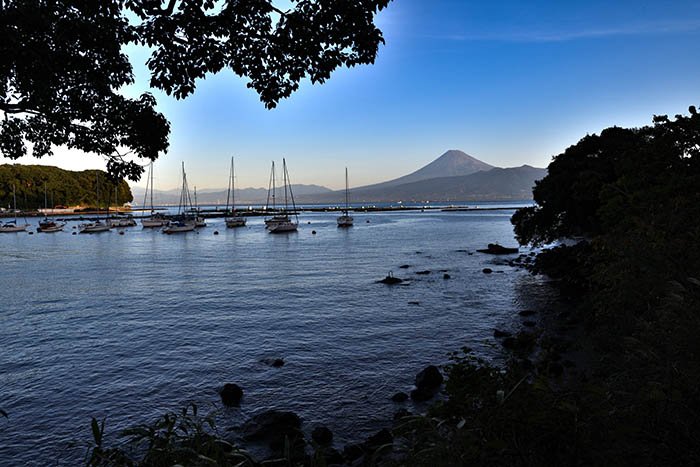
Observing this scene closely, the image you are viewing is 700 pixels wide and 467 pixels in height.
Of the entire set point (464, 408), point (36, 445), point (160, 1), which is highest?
point (160, 1)

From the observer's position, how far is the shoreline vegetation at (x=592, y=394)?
155 inches

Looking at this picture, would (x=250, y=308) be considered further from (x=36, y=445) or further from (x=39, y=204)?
(x=39, y=204)

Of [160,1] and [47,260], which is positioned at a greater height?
[160,1]

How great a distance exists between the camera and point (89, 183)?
188875 mm

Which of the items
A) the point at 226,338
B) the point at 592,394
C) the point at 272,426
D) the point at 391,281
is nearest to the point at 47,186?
the point at 391,281

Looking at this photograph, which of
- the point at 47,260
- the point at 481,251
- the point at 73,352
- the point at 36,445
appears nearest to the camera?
the point at 36,445

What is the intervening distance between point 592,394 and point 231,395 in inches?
470

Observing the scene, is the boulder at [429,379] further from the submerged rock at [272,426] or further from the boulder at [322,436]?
the submerged rock at [272,426]

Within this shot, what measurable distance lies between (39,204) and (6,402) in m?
199

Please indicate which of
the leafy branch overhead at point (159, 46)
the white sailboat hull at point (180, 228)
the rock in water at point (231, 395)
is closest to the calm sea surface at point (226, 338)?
the rock in water at point (231, 395)

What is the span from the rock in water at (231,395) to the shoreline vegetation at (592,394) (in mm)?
1182

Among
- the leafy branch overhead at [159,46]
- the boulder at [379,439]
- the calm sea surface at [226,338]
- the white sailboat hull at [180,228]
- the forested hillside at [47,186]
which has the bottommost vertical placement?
the calm sea surface at [226,338]

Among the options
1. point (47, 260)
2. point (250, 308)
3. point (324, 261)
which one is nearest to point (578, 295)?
point (250, 308)

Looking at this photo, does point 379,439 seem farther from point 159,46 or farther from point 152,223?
point 152,223
